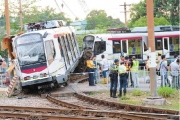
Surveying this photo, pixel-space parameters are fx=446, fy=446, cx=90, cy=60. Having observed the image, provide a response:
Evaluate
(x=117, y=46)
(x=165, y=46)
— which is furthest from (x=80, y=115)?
(x=165, y=46)

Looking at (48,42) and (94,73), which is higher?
(48,42)

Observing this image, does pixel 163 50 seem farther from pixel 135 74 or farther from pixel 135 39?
pixel 135 74

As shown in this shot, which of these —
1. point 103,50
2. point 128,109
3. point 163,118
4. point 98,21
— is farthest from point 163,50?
point 98,21

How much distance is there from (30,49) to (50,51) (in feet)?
3.33

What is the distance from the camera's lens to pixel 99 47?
115 feet

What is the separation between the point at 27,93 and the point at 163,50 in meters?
16.0

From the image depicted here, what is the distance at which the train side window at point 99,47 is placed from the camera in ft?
115

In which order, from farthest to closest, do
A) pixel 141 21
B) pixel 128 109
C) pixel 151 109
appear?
1. pixel 141 21
2. pixel 128 109
3. pixel 151 109

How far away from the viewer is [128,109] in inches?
593

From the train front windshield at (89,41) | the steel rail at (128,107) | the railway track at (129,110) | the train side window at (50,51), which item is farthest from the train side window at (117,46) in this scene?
the steel rail at (128,107)

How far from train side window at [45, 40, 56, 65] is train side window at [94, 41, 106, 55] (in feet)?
41.6

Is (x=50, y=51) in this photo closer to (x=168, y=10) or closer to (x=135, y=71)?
(x=135, y=71)

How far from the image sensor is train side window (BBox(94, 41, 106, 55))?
115 ft

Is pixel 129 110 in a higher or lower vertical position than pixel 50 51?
lower
